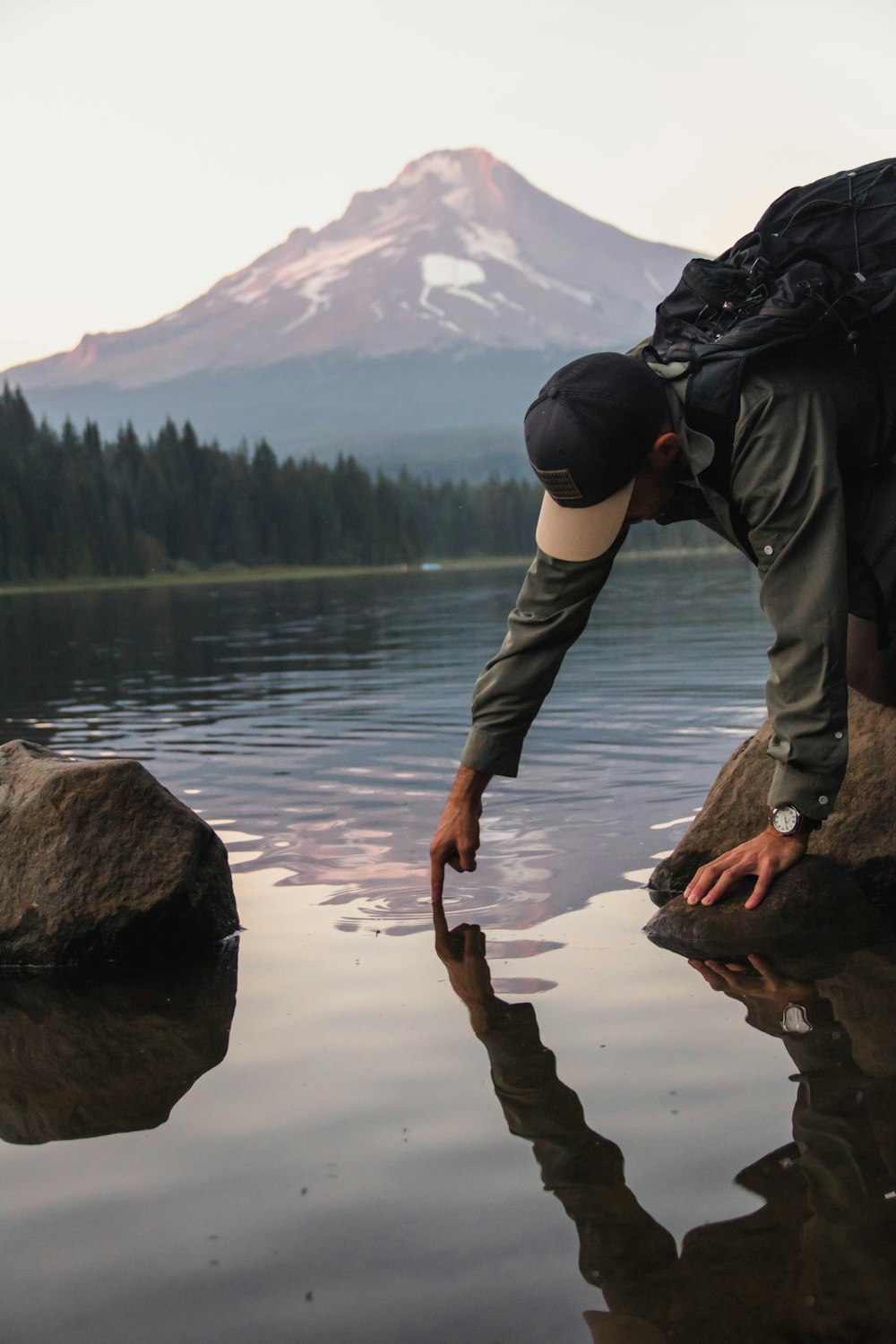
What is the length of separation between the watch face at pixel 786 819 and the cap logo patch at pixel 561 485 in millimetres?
980

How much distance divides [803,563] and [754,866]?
0.89 meters

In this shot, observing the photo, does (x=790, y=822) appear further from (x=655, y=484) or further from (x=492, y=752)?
(x=655, y=484)

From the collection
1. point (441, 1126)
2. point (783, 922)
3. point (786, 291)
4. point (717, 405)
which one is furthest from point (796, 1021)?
point (786, 291)

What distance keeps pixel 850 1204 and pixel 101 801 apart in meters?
2.87

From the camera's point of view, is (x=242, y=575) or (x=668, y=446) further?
(x=242, y=575)

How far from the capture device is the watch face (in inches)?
146

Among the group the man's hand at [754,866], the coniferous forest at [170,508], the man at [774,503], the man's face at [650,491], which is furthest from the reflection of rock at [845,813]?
the coniferous forest at [170,508]

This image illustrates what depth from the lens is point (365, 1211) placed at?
240 centimetres

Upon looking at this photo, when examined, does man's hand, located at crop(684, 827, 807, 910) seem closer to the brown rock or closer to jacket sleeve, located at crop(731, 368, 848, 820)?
the brown rock

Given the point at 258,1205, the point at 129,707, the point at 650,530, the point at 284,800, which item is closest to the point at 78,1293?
the point at 258,1205

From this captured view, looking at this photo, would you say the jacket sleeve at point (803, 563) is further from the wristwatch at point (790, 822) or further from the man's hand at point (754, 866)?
the man's hand at point (754, 866)

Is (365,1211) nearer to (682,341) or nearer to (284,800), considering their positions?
(682,341)

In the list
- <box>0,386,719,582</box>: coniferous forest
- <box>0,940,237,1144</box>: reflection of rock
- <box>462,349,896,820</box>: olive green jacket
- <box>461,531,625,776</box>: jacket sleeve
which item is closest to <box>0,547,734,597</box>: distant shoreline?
<box>0,386,719,582</box>: coniferous forest

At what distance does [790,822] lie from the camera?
374cm
